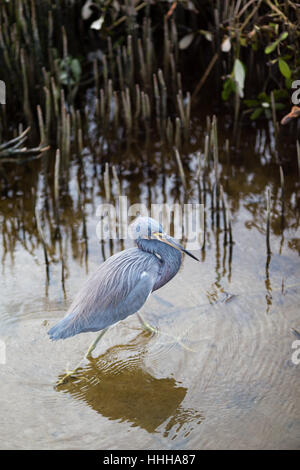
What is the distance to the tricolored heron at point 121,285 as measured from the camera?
2861 mm

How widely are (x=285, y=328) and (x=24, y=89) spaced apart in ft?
8.92

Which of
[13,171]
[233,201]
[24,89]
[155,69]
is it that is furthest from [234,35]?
[13,171]

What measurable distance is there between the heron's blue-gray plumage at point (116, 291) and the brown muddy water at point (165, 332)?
267mm

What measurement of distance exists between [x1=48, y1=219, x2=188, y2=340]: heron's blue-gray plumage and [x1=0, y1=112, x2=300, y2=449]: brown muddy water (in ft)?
0.87

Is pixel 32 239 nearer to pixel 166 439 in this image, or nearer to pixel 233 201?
pixel 233 201

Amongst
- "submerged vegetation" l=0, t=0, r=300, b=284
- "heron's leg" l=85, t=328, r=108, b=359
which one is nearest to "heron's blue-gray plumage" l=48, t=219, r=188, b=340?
"heron's leg" l=85, t=328, r=108, b=359

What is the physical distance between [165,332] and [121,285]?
17.2 inches

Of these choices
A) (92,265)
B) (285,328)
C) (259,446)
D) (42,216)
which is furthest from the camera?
(42,216)

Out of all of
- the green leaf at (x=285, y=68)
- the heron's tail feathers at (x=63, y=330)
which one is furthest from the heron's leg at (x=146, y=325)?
the green leaf at (x=285, y=68)

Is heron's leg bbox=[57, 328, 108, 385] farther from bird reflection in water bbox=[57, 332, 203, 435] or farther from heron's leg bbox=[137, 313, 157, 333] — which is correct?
heron's leg bbox=[137, 313, 157, 333]

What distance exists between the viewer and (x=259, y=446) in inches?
98.0

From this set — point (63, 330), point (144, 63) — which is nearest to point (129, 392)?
point (63, 330)

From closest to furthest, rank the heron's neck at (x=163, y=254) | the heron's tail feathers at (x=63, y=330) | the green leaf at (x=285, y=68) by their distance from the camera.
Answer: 1. the heron's tail feathers at (x=63, y=330)
2. the heron's neck at (x=163, y=254)
3. the green leaf at (x=285, y=68)

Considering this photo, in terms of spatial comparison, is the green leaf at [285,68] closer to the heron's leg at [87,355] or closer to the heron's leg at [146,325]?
the heron's leg at [146,325]
